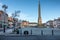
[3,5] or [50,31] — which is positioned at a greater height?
[3,5]

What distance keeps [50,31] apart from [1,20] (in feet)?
161

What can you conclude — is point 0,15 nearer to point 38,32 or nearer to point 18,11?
point 18,11

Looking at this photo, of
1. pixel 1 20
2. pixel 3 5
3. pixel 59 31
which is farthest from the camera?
pixel 1 20

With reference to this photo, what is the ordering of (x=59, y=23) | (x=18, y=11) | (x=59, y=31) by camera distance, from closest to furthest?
(x=59, y=31) → (x=18, y=11) → (x=59, y=23)

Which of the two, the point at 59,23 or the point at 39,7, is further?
the point at 59,23

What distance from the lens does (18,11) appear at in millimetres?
59000

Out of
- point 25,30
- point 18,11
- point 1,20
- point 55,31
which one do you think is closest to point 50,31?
point 55,31

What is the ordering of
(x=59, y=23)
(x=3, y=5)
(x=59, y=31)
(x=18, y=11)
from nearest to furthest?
(x=59, y=31)
(x=3, y=5)
(x=18, y=11)
(x=59, y=23)

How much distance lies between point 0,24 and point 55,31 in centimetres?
5015

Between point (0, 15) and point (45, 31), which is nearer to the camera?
point (45, 31)

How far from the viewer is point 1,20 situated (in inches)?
2980

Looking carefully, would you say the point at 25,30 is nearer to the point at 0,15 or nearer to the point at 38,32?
the point at 38,32

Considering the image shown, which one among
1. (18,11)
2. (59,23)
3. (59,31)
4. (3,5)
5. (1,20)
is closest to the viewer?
(59,31)

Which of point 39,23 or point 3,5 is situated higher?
point 3,5
